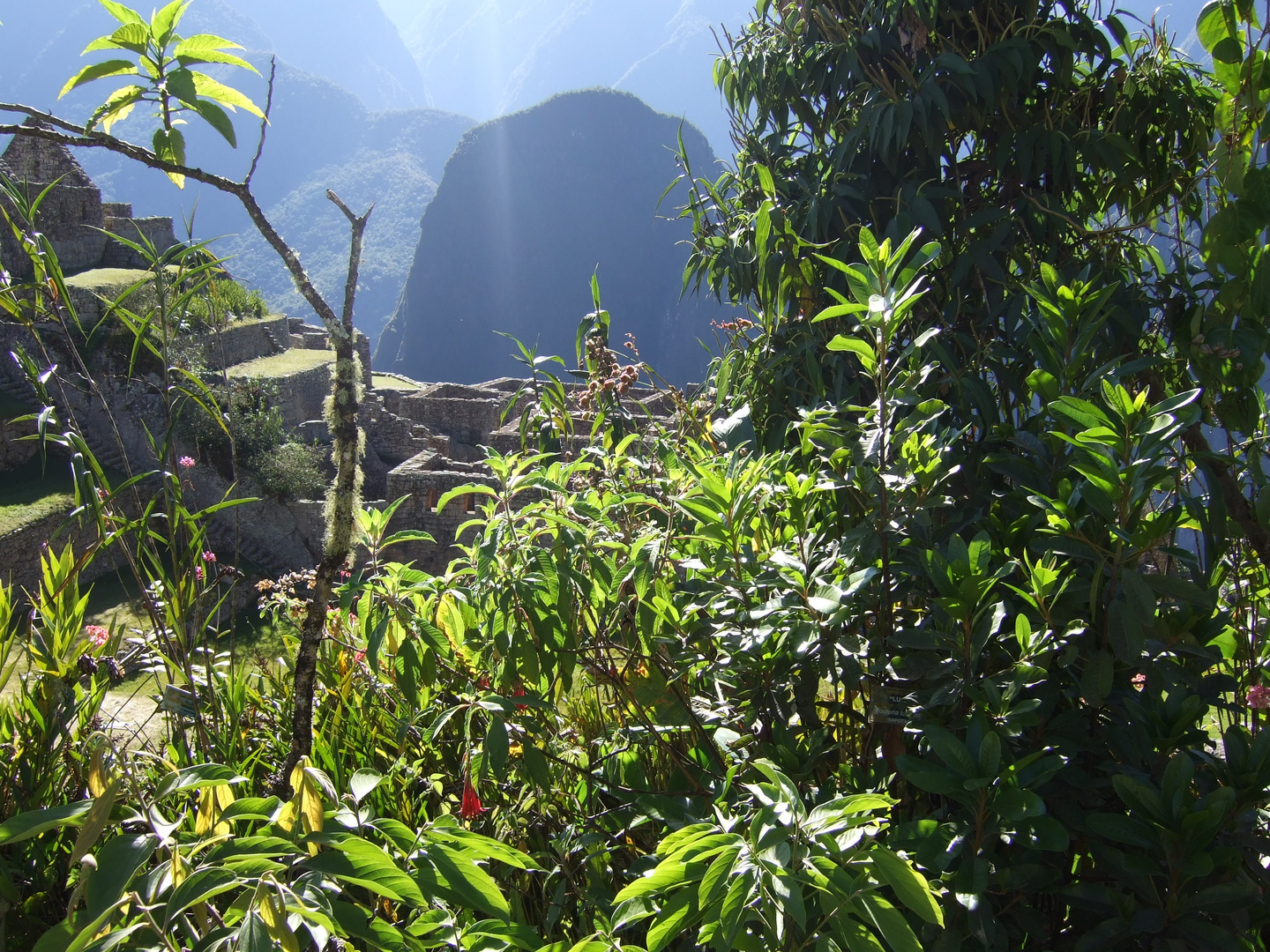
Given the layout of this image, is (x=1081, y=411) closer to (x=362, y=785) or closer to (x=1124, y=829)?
(x=1124, y=829)

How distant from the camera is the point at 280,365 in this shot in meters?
18.9

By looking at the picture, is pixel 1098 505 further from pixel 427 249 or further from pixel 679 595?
pixel 427 249

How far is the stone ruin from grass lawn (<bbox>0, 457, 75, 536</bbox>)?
0.60ft

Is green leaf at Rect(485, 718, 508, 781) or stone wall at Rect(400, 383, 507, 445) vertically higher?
green leaf at Rect(485, 718, 508, 781)

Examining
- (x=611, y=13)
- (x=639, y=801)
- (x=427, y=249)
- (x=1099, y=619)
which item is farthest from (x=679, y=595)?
(x=611, y=13)

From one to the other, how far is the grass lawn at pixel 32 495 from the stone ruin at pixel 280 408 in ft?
0.60

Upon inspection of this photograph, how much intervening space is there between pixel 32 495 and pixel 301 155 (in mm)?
112537

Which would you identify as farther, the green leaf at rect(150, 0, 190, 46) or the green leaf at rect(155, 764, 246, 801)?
the green leaf at rect(150, 0, 190, 46)

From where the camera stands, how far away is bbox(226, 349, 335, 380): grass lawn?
1712 cm

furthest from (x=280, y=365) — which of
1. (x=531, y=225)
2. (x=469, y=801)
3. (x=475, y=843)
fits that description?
(x=531, y=225)

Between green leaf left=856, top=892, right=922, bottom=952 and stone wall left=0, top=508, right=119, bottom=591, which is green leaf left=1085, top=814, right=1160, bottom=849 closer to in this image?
green leaf left=856, top=892, right=922, bottom=952

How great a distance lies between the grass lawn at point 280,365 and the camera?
56.2ft

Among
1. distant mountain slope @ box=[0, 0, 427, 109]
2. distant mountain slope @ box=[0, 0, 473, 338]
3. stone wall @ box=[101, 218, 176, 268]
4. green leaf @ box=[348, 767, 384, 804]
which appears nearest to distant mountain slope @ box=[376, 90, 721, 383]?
distant mountain slope @ box=[0, 0, 473, 338]

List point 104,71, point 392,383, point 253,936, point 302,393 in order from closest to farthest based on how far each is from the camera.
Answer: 1. point 253,936
2. point 104,71
3. point 302,393
4. point 392,383
